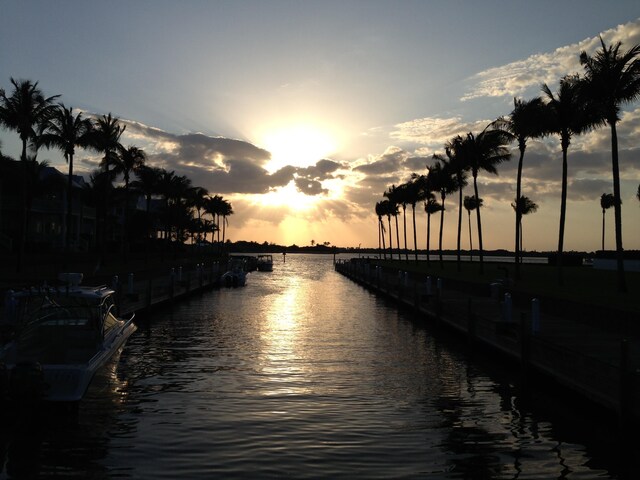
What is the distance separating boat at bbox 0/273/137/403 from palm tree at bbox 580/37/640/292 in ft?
90.4

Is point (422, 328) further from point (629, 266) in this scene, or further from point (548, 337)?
point (629, 266)

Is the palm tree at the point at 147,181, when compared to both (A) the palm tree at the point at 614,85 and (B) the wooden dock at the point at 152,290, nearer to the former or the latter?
(B) the wooden dock at the point at 152,290

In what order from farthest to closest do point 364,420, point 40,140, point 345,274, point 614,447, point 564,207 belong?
point 345,274
point 40,140
point 564,207
point 364,420
point 614,447

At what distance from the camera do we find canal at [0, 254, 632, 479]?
37.0 feet

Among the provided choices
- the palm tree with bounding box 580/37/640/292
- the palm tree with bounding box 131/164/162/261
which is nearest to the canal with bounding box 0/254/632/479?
the palm tree with bounding box 580/37/640/292

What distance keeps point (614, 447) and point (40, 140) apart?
50.7m

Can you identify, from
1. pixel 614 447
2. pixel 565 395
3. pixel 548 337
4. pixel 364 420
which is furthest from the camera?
pixel 548 337

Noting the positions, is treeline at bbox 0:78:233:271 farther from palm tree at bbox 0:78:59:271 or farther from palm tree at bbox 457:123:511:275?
palm tree at bbox 457:123:511:275

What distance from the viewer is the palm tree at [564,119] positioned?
1577 inches

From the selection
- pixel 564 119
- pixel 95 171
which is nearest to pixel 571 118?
pixel 564 119

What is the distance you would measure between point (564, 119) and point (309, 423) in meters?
34.2

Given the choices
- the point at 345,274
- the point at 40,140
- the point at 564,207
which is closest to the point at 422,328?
the point at 564,207

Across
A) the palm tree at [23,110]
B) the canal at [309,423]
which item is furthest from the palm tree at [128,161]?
the canal at [309,423]

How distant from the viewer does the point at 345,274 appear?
105m
